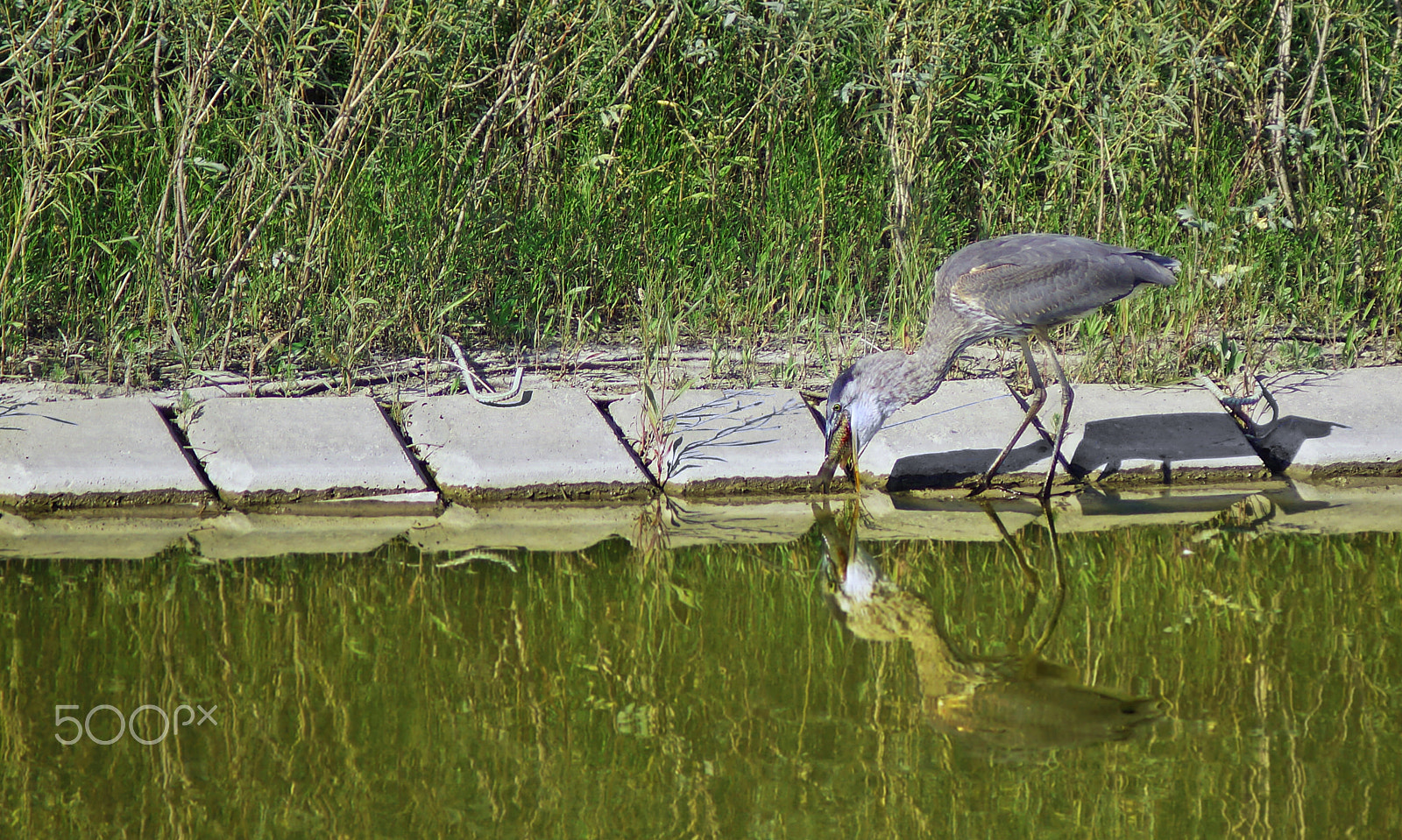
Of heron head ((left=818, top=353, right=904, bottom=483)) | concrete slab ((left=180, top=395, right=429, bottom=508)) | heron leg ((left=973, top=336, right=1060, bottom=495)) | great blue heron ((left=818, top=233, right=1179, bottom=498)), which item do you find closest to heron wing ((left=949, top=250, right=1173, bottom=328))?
great blue heron ((left=818, top=233, right=1179, bottom=498))

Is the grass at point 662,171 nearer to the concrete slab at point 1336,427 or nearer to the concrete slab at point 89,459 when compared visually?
the concrete slab at point 1336,427

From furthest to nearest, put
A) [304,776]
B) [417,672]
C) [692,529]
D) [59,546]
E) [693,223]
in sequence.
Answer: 1. [693,223]
2. [692,529]
3. [59,546]
4. [417,672]
5. [304,776]

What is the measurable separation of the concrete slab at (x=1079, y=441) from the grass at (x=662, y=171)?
423 mm

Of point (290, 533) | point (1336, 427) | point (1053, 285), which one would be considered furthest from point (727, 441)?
point (1336, 427)

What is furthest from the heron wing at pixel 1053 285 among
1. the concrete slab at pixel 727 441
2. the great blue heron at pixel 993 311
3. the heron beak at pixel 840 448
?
the concrete slab at pixel 727 441

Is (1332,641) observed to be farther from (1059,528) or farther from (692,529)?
(692,529)

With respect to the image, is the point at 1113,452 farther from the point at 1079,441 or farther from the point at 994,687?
the point at 994,687

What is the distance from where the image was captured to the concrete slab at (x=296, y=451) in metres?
4.62

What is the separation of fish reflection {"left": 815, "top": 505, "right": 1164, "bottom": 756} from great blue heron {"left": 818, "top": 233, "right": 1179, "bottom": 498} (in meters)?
0.79

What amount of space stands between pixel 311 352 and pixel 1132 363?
337 centimetres

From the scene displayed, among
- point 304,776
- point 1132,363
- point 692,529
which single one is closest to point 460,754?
point 304,776

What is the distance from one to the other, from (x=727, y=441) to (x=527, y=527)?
913 mm

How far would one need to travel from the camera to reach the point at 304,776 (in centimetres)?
296

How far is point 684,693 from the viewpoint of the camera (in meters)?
3.42
